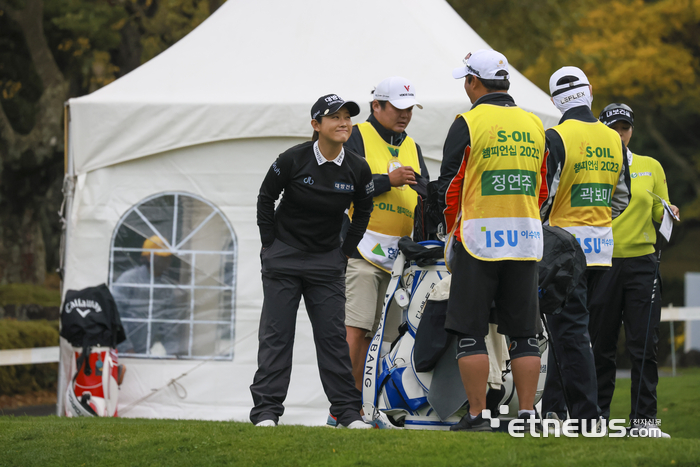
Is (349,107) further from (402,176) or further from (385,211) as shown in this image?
(385,211)

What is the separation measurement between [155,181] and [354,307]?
2.69m

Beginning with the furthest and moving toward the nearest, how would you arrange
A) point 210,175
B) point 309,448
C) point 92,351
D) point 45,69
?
point 45,69 < point 210,175 < point 92,351 < point 309,448

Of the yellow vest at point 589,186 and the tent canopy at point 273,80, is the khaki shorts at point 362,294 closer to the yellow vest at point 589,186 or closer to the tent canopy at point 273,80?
the yellow vest at point 589,186

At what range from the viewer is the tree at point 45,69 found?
13.6 metres

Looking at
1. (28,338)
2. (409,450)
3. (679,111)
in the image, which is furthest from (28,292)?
(679,111)

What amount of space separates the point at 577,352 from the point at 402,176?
1.42m

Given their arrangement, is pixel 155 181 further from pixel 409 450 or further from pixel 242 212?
pixel 409 450

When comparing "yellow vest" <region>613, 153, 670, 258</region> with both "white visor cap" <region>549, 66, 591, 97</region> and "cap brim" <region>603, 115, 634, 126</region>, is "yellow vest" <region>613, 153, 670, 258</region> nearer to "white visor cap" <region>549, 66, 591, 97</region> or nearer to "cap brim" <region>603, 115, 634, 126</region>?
"cap brim" <region>603, 115, 634, 126</region>

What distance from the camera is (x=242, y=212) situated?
7391 mm

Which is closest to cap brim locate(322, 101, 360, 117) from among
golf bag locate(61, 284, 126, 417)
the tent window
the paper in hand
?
the paper in hand

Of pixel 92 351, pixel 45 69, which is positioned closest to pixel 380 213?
pixel 92 351

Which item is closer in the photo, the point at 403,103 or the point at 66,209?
the point at 403,103

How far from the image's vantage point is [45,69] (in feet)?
46.4

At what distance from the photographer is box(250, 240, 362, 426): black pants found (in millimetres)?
4711
